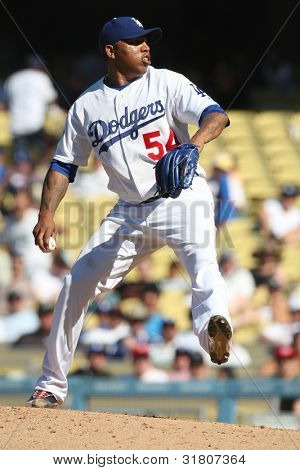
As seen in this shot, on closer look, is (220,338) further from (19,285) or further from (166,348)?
(19,285)

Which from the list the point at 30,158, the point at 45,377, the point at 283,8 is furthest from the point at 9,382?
the point at 283,8

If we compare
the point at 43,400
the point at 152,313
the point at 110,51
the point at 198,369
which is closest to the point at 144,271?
the point at 152,313

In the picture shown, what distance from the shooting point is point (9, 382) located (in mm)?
7473

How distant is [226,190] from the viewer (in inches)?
405

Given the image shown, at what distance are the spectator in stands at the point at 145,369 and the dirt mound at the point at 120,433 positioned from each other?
2893 millimetres

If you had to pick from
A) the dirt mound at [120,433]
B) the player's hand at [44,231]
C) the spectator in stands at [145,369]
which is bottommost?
the spectator in stands at [145,369]

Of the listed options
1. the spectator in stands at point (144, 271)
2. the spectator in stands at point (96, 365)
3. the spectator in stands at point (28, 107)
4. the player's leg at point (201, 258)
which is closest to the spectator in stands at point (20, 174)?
the spectator in stands at point (28, 107)

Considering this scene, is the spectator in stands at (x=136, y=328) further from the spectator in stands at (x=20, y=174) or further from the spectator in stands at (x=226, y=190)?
the spectator in stands at (x=20, y=174)

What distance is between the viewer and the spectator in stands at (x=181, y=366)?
796 centimetres

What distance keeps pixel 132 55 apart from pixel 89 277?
1136mm

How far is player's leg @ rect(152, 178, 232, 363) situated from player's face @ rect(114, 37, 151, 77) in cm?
64

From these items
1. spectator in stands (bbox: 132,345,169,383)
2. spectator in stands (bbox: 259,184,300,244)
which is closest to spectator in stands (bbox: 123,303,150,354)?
spectator in stands (bbox: 132,345,169,383)

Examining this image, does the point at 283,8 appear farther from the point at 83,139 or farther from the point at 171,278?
the point at 83,139

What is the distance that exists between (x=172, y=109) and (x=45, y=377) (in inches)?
60.4
